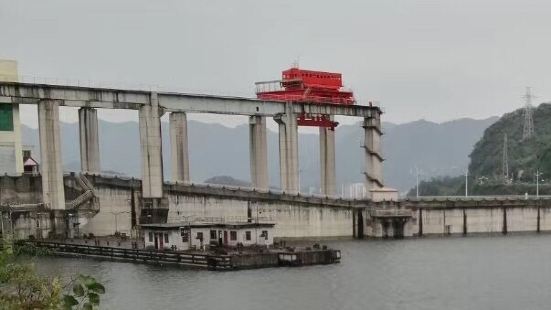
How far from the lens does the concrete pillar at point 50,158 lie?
83188 millimetres

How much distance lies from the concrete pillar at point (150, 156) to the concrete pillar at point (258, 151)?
1640 centimetres

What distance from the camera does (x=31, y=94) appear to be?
84.1 m

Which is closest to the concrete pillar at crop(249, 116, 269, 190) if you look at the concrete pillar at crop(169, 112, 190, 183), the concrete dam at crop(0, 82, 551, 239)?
the concrete dam at crop(0, 82, 551, 239)

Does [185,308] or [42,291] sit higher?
[42,291]

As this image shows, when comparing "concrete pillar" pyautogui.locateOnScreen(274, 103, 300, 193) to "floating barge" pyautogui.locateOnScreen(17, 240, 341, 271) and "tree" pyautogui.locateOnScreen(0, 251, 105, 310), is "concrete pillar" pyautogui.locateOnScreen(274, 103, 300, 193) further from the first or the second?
"tree" pyautogui.locateOnScreen(0, 251, 105, 310)

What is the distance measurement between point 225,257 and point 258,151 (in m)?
38.3

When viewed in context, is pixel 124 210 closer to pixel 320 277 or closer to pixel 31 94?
pixel 31 94

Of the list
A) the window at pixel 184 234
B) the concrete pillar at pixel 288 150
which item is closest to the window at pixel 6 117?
the window at pixel 184 234

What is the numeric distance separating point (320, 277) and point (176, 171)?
41.1 m

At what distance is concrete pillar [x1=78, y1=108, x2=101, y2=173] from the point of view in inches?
3760

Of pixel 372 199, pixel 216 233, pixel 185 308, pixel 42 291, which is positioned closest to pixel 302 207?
pixel 372 199

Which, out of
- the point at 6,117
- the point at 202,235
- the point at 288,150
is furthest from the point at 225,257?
the point at 288,150

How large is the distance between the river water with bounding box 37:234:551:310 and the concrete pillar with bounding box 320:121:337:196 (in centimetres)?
3155

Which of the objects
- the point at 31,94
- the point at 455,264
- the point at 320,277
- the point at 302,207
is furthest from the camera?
the point at 302,207
